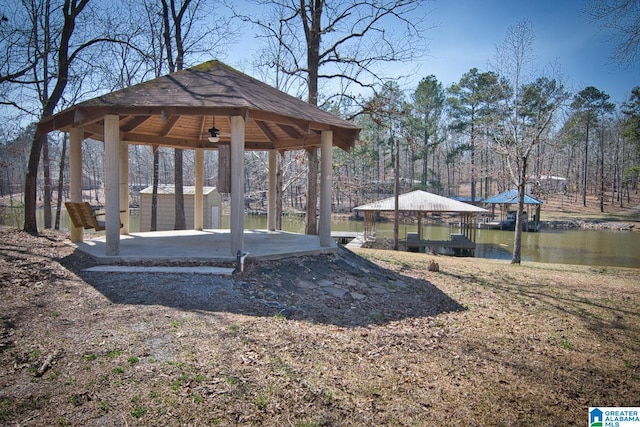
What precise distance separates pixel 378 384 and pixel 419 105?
125 feet

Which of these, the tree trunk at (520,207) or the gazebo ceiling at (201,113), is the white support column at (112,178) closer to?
the gazebo ceiling at (201,113)

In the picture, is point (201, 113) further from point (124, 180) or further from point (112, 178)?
→ point (124, 180)

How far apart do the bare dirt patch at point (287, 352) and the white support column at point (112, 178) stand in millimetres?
590

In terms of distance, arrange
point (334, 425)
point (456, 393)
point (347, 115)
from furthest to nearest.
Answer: point (347, 115), point (456, 393), point (334, 425)

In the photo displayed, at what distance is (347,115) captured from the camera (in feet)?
46.4

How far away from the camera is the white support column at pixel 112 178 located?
6.11 meters

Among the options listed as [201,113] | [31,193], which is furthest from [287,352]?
[31,193]

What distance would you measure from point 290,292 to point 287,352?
1.92 meters

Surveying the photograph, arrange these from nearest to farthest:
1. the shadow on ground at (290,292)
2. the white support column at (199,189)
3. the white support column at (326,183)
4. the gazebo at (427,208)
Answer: the shadow on ground at (290,292), the white support column at (326,183), the white support column at (199,189), the gazebo at (427,208)

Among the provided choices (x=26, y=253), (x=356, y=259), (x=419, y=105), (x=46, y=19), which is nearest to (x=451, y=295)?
(x=356, y=259)

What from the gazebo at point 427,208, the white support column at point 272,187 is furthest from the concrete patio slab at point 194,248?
the gazebo at point 427,208

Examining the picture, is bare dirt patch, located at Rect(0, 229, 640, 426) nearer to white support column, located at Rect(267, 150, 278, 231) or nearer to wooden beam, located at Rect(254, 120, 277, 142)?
white support column, located at Rect(267, 150, 278, 231)

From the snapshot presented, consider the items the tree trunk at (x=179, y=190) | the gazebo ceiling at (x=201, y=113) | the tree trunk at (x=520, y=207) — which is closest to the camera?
the gazebo ceiling at (x=201, y=113)

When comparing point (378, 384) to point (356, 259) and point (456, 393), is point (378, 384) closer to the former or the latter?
point (456, 393)
